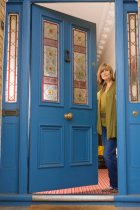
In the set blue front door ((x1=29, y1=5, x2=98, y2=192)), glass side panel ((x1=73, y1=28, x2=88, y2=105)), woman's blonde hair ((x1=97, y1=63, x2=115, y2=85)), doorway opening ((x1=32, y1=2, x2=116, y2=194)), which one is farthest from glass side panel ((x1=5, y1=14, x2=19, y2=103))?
woman's blonde hair ((x1=97, y1=63, x2=115, y2=85))

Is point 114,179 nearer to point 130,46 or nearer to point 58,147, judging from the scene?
A: point 58,147

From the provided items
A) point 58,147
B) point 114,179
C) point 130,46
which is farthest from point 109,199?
point 130,46

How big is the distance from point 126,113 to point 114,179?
103 centimetres

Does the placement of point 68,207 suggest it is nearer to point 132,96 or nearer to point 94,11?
point 132,96

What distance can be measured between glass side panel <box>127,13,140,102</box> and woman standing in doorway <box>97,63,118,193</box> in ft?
1.61

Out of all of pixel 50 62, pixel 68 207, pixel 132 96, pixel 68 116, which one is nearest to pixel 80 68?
pixel 50 62

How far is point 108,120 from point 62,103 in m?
0.65

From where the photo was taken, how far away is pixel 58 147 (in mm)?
4371

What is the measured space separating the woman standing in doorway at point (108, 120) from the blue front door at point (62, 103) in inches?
8.8

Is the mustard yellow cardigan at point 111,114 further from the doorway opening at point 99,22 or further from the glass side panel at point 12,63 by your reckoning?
the glass side panel at point 12,63

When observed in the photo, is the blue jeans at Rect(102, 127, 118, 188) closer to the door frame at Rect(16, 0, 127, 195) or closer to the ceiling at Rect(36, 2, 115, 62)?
the door frame at Rect(16, 0, 127, 195)

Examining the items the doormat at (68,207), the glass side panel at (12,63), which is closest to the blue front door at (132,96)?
the doormat at (68,207)

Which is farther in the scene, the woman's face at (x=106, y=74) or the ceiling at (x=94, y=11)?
the ceiling at (x=94, y=11)

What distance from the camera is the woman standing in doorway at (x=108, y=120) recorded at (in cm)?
436
